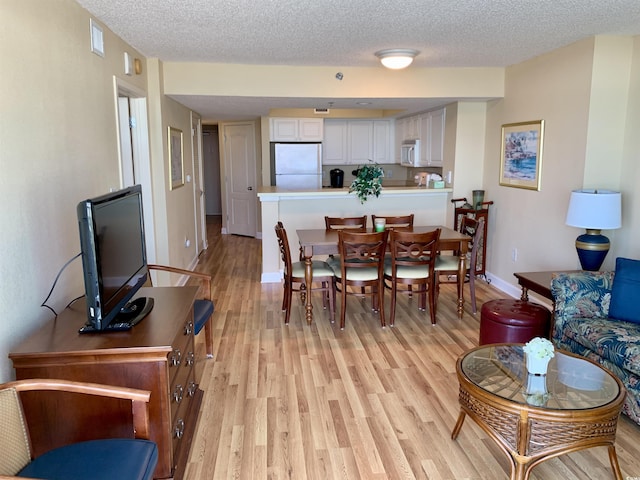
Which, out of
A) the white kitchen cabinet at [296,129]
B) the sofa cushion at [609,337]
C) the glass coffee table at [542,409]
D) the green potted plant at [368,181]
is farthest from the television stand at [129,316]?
the white kitchen cabinet at [296,129]

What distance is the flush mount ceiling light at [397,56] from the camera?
4172 mm

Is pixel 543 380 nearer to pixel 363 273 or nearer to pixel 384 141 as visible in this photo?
pixel 363 273

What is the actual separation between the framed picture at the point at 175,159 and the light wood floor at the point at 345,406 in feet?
5.52

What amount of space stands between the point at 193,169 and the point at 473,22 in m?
4.53

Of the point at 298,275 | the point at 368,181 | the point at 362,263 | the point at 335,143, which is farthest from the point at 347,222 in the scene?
the point at 335,143

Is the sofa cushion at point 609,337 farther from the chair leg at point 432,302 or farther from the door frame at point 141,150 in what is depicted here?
the door frame at point 141,150

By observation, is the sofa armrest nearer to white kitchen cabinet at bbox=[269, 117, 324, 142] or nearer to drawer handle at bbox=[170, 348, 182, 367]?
drawer handle at bbox=[170, 348, 182, 367]

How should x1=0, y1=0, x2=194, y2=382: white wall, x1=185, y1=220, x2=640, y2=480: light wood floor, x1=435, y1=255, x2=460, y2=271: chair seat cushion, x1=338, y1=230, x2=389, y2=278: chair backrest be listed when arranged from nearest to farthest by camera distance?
x1=0, y1=0, x2=194, y2=382: white wall → x1=185, y1=220, x2=640, y2=480: light wood floor → x1=338, y1=230, x2=389, y2=278: chair backrest → x1=435, y1=255, x2=460, y2=271: chair seat cushion

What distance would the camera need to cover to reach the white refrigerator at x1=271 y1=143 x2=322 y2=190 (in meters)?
7.83

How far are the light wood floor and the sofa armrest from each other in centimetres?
65

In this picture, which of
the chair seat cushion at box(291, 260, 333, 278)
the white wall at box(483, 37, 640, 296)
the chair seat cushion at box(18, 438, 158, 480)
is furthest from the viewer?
the chair seat cushion at box(291, 260, 333, 278)

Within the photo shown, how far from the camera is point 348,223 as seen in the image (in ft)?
16.7

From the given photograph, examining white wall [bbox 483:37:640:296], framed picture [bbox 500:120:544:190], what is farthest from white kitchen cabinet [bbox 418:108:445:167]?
framed picture [bbox 500:120:544:190]

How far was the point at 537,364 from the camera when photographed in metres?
2.19
